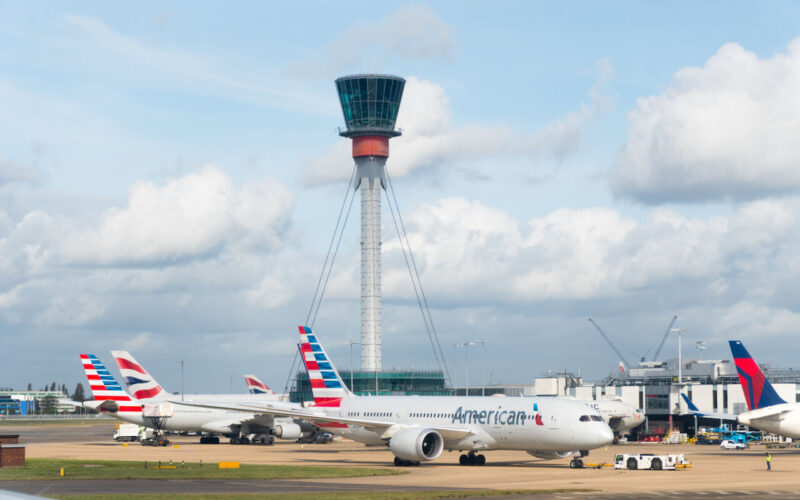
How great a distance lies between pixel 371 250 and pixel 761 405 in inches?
4828

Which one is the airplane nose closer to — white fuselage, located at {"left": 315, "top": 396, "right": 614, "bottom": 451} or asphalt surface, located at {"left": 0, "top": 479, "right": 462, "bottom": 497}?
white fuselage, located at {"left": 315, "top": 396, "right": 614, "bottom": 451}

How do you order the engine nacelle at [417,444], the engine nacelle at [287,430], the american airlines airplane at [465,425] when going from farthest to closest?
the engine nacelle at [287,430] < the engine nacelle at [417,444] < the american airlines airplane at [465,425]

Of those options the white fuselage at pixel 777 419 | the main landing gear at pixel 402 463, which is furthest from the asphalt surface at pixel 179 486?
the white fuselage at pixel 777 419

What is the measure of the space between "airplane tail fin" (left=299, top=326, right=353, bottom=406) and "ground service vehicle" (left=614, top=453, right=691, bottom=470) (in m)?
22.8

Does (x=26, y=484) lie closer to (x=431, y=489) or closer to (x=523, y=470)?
(x=431, y=489)

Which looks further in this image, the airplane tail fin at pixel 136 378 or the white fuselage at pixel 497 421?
the airplane tail fin at pixel 136 378

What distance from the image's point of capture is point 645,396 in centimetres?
12719

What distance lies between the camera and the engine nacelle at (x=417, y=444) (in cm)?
6116

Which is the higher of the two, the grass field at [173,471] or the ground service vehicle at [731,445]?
the grass field at [173,471]

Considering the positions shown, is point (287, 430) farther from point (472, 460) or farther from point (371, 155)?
point (371, 155)

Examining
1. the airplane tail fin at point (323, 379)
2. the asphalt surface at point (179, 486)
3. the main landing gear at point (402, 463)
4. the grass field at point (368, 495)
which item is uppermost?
the airplane tail fin at point (323, 379)

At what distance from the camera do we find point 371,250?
19775cm

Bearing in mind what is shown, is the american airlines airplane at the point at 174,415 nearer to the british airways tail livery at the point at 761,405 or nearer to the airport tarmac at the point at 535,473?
the airport tarmac at the point at 535,473

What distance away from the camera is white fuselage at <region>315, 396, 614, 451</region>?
5993 centimetres
